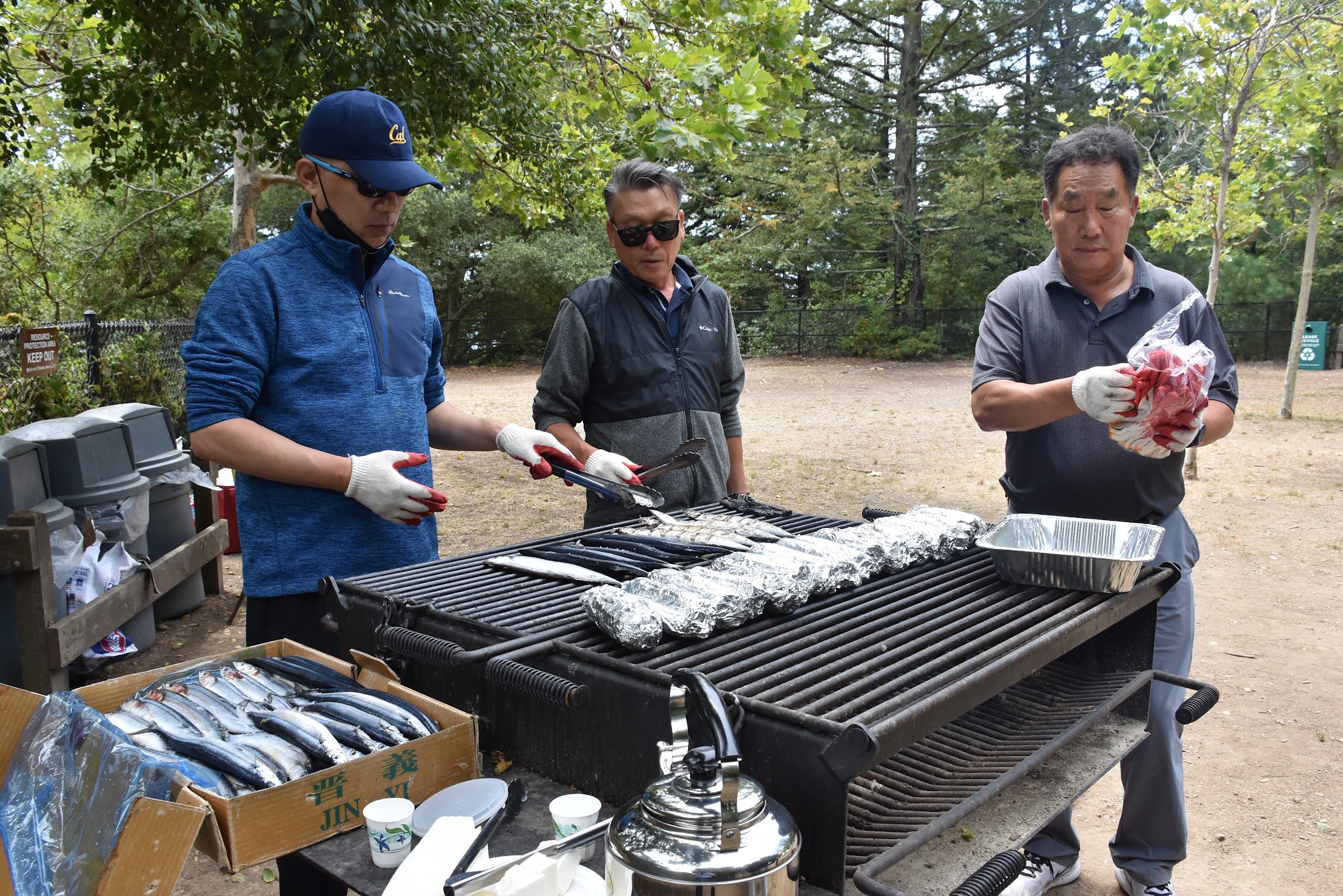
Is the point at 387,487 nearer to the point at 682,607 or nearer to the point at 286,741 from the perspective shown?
the point at 286,741

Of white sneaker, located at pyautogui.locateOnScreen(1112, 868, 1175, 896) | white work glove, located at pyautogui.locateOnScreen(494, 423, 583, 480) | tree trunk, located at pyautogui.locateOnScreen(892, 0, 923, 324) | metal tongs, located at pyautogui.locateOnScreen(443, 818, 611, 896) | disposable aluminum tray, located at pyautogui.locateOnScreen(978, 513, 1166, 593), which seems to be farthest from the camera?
tree trunk, located at pyautogui.locateOnScreen(892, 0, 923, 324)

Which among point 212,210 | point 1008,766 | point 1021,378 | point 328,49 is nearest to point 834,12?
point 212,210

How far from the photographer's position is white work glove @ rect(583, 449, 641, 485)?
9.84 feet

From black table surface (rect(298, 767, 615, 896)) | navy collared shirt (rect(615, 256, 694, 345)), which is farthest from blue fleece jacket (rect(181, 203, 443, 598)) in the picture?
navy collared shirt (rect(615, 256, 694, 345))

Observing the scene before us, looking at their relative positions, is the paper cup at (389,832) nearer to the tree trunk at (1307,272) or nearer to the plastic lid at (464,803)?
the plastic lid at (464,803)

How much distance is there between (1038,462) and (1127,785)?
1.12m

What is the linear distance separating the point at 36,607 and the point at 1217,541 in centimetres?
839

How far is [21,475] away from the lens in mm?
4582

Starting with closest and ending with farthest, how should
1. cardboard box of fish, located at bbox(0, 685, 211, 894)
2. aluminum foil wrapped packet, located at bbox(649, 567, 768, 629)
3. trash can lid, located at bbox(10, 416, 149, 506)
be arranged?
1. cardboard box of fish, located at bbox(0, 685, 211, 894)
2. aluminum foil wrapped packet, located at bbox(649, 567, 768, 629)
3. trash can lid, located at bbox(10, 416, 149, 506)

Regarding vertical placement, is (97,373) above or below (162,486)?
above

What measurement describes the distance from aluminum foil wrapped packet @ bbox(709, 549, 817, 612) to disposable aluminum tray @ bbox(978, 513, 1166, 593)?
21.9 inches

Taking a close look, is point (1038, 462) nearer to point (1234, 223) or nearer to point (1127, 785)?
point (1127, 785)

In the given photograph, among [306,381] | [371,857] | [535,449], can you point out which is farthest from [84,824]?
[535,449]

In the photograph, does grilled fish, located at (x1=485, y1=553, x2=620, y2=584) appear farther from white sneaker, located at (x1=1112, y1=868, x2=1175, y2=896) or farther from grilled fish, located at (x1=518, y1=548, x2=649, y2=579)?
white sneaker, located at (x1=1112, y1=868, x2=1175, y2=896)
